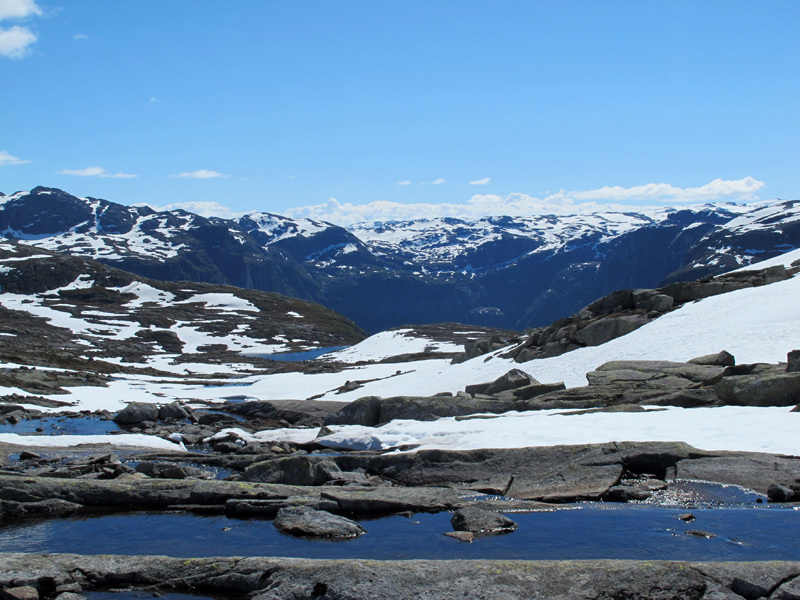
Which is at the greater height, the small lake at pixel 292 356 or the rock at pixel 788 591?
the small lake at pixel 292 356

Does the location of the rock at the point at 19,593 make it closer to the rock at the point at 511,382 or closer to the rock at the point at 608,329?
the rock at the point at 511,382

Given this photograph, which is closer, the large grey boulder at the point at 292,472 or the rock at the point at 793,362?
the large grey boulder at the point at 292,472

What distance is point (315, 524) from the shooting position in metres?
15.1

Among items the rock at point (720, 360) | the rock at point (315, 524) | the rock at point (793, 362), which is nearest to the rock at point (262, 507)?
the rock at point (315, 524)

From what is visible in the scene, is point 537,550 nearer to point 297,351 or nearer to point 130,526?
point 130,526

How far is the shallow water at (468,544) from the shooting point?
1324 centimetres

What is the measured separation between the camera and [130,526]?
1603 cm

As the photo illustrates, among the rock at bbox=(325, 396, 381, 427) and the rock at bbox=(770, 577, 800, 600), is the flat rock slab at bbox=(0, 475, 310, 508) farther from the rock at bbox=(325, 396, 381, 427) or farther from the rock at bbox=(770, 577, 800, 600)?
the rock at bbox=(325, 396, 381, 427)

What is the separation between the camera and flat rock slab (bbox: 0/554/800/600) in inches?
402

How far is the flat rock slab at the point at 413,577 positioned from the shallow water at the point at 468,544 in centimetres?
173

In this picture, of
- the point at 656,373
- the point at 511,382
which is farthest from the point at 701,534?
the point at 511,382

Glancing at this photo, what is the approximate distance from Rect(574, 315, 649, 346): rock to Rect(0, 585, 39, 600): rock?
4218 centimetres

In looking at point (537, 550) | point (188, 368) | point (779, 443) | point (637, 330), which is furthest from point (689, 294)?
point (188, 368)

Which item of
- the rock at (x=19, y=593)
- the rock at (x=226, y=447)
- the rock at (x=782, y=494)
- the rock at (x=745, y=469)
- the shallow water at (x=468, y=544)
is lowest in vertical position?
the rock at (x=226, y=447)
